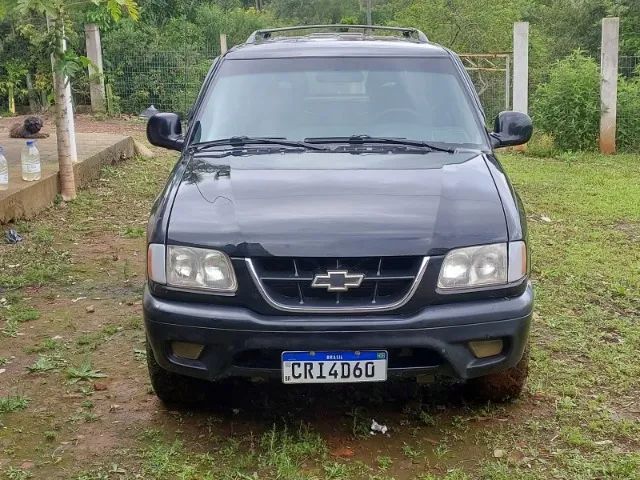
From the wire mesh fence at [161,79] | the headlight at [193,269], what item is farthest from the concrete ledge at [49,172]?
the wire mesh fence at [161,79]

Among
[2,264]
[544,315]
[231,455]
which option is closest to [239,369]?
[231,455]

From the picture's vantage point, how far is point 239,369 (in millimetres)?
3355

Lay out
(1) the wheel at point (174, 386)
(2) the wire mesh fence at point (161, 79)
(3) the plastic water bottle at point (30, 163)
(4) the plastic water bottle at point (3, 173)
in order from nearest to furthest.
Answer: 1. (1) the wheel at point (174, 386)
2. (4) the plastic water bottle at point (3, 173)
3. (3) the plastic water bottle at point (30, 163)
4. (2) the wire mesh fence at point (161, 79)

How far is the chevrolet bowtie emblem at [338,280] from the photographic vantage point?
3234 millimetres

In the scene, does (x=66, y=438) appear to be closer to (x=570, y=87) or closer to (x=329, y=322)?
(x=329, y=322)

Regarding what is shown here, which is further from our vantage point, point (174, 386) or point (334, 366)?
point (174, 386)

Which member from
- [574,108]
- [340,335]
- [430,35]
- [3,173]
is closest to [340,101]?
[340,335]

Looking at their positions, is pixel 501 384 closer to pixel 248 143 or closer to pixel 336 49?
pixel 248 143

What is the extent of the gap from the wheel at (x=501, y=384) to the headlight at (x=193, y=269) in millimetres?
1369

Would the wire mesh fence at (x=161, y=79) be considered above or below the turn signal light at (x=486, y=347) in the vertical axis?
above

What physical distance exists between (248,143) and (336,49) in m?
0.90

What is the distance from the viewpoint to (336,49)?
4754 mm

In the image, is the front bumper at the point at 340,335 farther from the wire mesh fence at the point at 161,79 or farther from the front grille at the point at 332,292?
the wire mesh fence at the point at 161,79

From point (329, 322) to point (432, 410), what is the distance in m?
1.01
